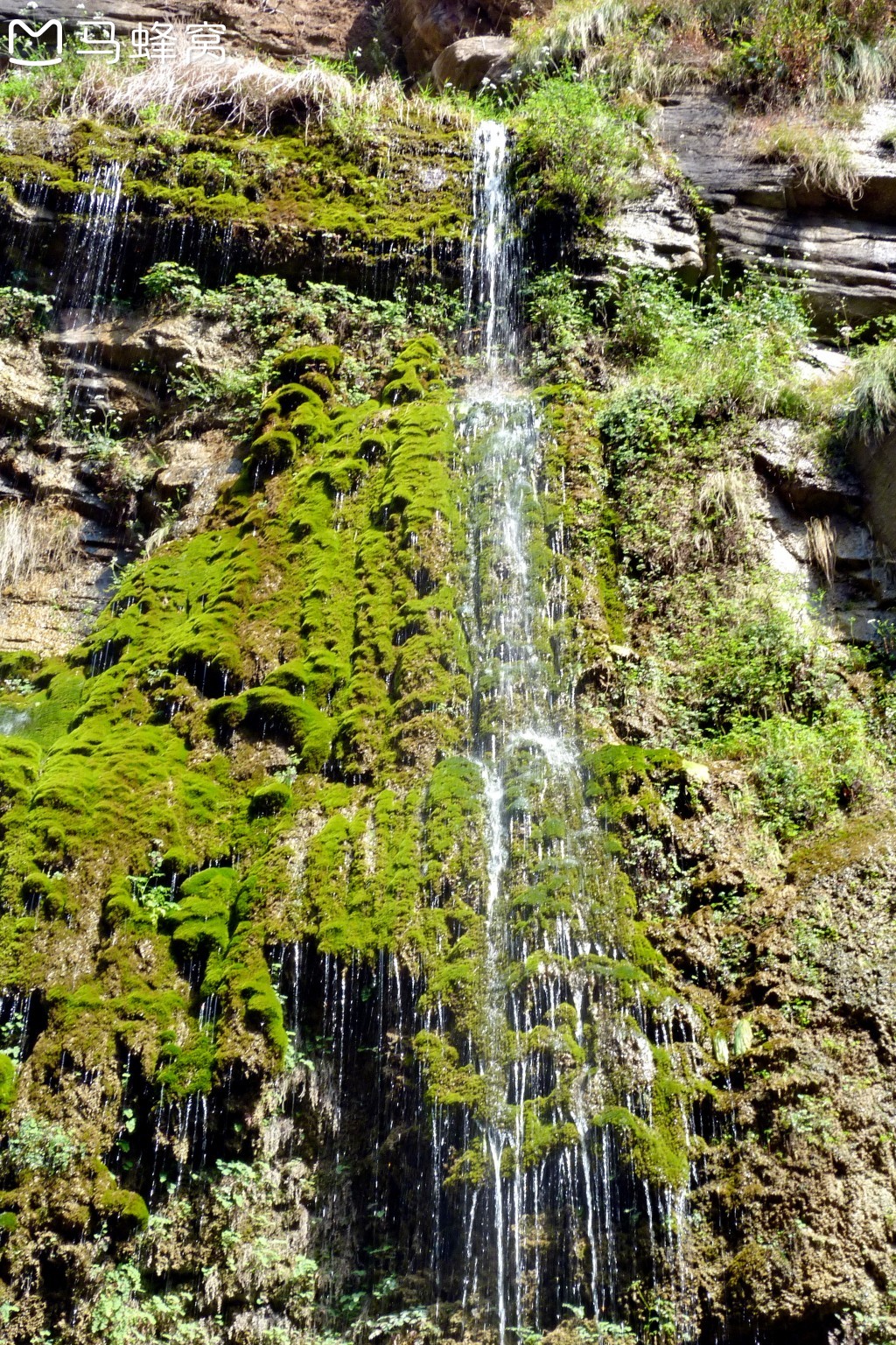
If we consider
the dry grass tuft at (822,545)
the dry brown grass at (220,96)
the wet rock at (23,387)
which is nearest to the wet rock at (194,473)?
the wet rock at (23,387)

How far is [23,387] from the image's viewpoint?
1001cm

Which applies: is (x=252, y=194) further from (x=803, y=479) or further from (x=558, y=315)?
(x=803, y=479)

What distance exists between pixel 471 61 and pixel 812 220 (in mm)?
5533

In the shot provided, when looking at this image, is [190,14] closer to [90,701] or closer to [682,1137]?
[90,701]

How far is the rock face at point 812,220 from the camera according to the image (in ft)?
34.0

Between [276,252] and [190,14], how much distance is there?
7.35 m

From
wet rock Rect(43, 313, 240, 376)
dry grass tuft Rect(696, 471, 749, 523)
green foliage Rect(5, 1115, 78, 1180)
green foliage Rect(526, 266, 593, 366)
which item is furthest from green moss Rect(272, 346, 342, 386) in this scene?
green foliage Rect(5, 1115, 78, 1180)

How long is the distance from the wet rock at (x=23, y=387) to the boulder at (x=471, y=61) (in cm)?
662

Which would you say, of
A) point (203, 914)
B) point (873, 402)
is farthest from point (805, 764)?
point (203, 914)

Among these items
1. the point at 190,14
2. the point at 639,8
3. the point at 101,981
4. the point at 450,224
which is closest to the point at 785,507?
the point at 450,224

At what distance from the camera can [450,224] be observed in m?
10.9

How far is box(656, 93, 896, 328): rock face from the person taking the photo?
1035cm

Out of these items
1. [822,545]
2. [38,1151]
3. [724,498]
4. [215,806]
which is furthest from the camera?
[724,498]

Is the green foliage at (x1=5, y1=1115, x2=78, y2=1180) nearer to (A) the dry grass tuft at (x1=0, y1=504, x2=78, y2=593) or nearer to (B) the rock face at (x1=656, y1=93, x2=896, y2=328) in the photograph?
(A) the dry grass tuft at (x1=0, y1=504, x2=78, y2=593)
